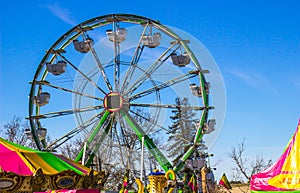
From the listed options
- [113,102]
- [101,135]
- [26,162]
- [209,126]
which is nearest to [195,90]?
[209,126]

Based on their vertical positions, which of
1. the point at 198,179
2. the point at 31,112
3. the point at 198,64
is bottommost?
the point at 198,179

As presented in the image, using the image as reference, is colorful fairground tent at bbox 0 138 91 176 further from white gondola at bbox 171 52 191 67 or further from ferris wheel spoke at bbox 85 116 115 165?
white gondola at bbox 171 52 191 67

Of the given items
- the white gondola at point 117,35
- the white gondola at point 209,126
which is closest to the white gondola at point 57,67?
the white gondola at point 117,35

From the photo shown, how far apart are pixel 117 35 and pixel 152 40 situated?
1372 millimetres

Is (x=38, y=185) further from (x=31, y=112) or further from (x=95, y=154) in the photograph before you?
(x=31, y=112)

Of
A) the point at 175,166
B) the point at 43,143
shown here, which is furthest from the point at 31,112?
the point at 175,166

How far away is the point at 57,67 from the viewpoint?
19406 mm

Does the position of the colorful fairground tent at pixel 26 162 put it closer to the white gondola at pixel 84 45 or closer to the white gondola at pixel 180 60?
the white gondola at pixel 180 60

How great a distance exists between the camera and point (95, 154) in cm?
1862

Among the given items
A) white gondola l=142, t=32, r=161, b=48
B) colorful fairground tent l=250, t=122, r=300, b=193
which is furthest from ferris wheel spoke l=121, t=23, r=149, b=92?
colorful fairground tent l=250, t=122, r=300, b=193

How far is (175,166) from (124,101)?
3125mm

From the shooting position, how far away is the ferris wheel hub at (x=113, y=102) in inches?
729

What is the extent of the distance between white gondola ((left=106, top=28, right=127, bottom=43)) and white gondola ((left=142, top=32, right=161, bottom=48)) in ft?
2.65

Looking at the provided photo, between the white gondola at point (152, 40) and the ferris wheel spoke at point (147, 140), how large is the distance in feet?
8.92
